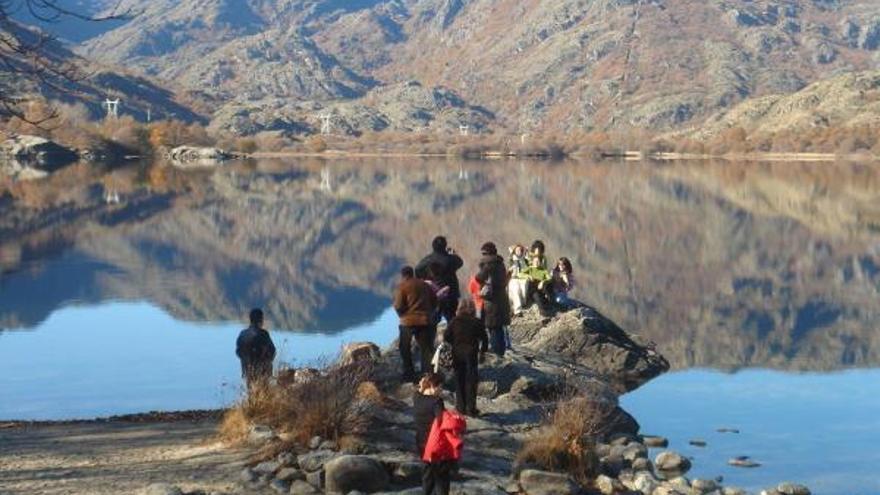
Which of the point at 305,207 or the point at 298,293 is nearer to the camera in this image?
the point at 298,293

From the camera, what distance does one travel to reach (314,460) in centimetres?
1341

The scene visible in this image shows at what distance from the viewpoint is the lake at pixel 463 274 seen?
2245 centimetres

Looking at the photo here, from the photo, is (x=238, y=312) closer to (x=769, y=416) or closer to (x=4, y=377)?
(x=4, y=377)

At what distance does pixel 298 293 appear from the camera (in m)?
42.3

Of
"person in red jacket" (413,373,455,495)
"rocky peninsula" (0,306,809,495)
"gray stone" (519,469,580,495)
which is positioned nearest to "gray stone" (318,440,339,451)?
"rocky peninsula" (0,306,809,495)

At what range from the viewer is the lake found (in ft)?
73.7

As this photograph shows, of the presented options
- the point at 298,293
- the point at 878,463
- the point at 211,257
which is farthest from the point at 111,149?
the point at 878,463

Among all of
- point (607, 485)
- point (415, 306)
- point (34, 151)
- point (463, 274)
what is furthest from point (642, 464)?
point (34, 151)

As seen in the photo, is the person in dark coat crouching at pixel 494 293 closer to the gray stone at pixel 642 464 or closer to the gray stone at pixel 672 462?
the gray stone at pixel 672 462

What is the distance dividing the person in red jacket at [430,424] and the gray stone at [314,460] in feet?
4.13

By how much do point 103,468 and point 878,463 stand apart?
12.3 meters

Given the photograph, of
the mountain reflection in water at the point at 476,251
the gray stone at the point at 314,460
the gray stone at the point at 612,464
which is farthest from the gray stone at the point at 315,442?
the mountain reflection in water at the point at 476,251

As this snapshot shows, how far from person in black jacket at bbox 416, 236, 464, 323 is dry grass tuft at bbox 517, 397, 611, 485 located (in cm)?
343

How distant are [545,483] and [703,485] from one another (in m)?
3.18
